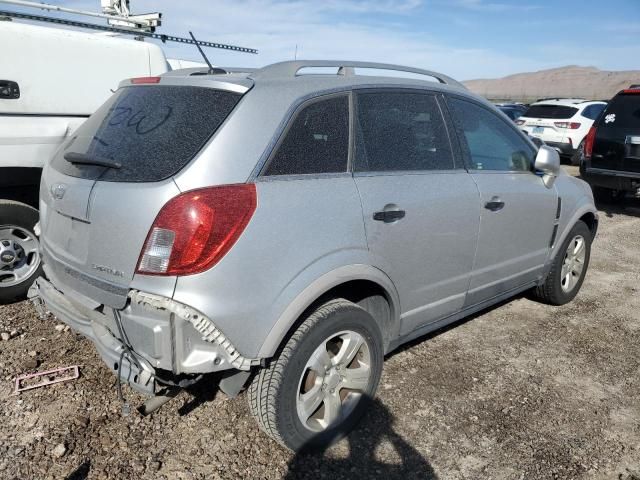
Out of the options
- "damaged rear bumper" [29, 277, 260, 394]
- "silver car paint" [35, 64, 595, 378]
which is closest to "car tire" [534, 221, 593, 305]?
"silver car paint" [35, 64, 595, 378]

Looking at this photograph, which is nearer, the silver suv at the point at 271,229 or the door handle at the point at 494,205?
the silver suv at the point at 271,229

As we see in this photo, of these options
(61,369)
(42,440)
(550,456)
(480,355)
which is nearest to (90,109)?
(61,369)

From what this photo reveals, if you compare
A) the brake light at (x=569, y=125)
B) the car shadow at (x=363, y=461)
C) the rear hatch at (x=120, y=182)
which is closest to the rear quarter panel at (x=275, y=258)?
the rear hatch at (x=120, y=182)

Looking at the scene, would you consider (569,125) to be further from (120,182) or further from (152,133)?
(120,182)

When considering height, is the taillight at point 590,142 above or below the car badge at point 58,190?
below

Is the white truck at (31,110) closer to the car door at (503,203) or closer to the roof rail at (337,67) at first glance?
the roof rail at (337,67)

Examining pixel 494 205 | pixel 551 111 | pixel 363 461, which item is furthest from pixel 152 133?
pixel 551 111

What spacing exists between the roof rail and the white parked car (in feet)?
35.9

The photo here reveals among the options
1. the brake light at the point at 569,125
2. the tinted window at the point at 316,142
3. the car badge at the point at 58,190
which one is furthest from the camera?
the brake light at the point at 569,125

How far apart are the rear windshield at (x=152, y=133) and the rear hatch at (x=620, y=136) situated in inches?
280

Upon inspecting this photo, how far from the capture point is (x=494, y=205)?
11.1 feet

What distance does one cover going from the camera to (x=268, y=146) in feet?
7.60

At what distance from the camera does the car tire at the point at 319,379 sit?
2.39m

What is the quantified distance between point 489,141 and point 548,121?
1122cm
